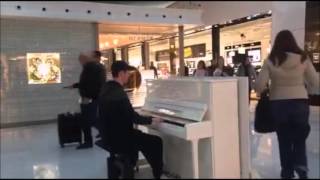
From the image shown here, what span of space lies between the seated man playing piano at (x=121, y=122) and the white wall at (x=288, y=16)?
31.4 inches

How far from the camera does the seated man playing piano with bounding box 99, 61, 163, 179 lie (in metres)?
2.12

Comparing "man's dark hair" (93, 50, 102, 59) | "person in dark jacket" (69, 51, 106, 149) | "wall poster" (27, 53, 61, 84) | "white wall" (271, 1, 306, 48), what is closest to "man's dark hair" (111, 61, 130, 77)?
"person in dark jacket" (69, 51, 106, 149)

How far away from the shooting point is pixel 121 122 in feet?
7.82

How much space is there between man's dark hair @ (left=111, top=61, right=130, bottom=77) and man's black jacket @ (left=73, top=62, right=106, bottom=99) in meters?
0.14

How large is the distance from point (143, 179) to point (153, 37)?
5.24ft

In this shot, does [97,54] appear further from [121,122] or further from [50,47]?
[121,122]

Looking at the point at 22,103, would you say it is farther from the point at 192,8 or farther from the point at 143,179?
the point at 192,8

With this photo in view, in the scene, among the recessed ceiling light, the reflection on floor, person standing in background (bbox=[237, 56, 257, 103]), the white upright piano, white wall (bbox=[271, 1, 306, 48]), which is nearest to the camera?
white wall (bbox=[271, 1, 306, 48])

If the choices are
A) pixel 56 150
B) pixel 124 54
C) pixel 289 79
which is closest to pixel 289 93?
pixel 289 79

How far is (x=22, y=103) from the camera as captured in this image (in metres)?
2.28

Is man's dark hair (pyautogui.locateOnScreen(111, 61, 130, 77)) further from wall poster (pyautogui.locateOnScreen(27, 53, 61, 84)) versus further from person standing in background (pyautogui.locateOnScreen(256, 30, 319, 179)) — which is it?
person standing in background (pyautogui.locateOnScreen(256, 30, 319, 179))

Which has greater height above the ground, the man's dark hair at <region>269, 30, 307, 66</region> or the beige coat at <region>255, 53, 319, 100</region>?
the man's dark hair at <region>269, 30, 307, 66</region>

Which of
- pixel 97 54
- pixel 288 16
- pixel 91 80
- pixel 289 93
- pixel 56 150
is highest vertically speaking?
pixel 288 16

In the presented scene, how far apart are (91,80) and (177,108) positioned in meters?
1.20
